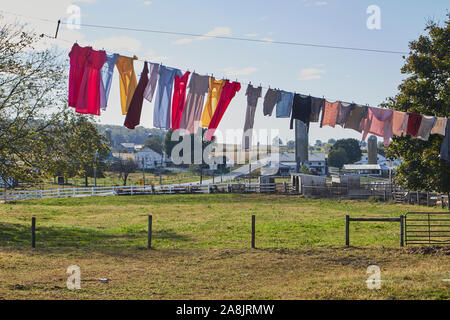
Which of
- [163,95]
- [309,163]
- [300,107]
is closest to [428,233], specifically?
[300,107]

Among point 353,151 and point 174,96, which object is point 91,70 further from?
point 353,151

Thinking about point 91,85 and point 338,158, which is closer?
point 91,85

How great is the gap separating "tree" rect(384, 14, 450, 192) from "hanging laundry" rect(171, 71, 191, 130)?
428 inches

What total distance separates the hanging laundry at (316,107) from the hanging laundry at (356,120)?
3.72 ft

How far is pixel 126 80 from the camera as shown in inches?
615

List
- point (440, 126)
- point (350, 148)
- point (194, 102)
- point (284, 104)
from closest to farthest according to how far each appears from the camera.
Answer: point (194, 102)
point (440, 126)
point (284, 104)
point (350, 148)

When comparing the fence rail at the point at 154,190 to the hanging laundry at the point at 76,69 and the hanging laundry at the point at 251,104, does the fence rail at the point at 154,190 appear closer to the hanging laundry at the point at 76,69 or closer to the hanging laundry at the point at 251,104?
the hanging laundry at the point at 76,69

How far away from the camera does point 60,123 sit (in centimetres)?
2319

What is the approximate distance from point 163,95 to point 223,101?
7.33 feet

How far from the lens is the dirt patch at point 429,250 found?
53.3ft

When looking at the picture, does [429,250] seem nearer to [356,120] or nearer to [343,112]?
[356,120]

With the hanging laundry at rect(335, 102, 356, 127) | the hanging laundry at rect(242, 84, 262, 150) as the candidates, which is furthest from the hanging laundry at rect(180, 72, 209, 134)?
the hanging laundry at rect(335, 102, 356, 127)
